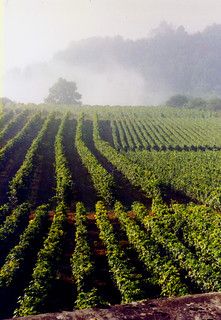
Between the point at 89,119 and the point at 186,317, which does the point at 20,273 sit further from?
the point at 89,119

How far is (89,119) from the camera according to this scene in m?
88.1

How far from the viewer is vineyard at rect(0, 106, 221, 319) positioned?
16.8 meters

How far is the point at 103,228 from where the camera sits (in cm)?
2350

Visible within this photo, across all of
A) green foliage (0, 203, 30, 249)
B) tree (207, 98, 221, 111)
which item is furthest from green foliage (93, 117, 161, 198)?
tree (207, 98, 221, 111)

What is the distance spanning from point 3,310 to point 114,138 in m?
53.9

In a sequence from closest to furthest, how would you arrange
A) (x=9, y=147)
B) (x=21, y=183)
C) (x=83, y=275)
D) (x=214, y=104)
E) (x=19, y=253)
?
(x=83, y=275) → (x=19, y=253) → (x=21, y=183) → (x=9, y=147) → (x=214, y=104)

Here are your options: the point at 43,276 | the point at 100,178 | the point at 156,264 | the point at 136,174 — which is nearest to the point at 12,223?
the point at 43,276

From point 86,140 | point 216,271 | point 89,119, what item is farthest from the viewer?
point 89,119

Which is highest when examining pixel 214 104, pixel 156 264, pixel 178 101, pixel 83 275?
pixel 178 101

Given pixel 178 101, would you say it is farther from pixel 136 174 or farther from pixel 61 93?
pixel 136 174

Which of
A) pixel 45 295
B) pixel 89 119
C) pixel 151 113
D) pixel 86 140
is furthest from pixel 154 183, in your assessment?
pixel 151 113

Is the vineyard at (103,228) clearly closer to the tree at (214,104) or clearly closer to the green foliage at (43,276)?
the green foliage at (43,276)

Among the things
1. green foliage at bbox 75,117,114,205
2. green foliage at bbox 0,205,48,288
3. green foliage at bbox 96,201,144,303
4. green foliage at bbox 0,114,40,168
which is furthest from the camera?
green foliage at bbox 0,114,40,168

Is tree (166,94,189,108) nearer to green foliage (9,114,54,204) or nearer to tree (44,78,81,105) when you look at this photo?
tree (44,78,81,105)
